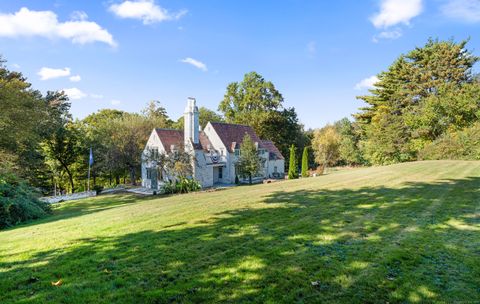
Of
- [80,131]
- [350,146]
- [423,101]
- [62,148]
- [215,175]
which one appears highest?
[423,101]

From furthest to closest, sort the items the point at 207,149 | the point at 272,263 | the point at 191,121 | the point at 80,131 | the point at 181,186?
1. the point at 207,149
2. the point at 80,131
3. the point at 191,121
4. the point at 181,186
5. the point at 272,263

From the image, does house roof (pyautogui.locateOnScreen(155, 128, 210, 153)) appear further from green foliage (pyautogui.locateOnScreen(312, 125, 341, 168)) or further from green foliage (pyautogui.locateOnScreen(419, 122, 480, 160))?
green foliage (pyautogui.locateOnScreen(419, 122, 480, 160))

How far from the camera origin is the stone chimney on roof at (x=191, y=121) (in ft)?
84.2

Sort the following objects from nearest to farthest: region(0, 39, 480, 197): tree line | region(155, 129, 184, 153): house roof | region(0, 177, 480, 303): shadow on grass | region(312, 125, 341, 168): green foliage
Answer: region(0, 177, 480, 303): shadow on grass → region(0, 39, 480, 197): tree line → region(155, 129, 184, 153): house roof → region(312, 125, 341, 168): green foliage

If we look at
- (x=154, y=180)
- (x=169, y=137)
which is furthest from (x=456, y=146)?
(x=154, y=180)

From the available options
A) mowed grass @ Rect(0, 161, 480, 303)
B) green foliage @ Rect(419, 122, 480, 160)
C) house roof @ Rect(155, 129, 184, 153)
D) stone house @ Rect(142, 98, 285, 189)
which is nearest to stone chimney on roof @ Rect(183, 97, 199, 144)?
stone house @ Rect(142, 98, 285, 189)

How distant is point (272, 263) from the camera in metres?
4.23

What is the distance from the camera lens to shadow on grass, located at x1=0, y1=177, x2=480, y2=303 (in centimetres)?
344

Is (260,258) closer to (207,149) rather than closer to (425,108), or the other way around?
(207,149)

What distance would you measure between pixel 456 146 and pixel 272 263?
30685mm

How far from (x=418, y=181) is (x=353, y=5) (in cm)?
965

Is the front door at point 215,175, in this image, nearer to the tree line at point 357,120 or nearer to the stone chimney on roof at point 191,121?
the stone chimney on roof at point 191,121

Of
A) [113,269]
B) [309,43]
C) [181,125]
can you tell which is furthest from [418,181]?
[181,125]

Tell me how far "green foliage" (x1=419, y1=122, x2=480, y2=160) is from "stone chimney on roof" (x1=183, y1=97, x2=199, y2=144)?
24.9 meters
